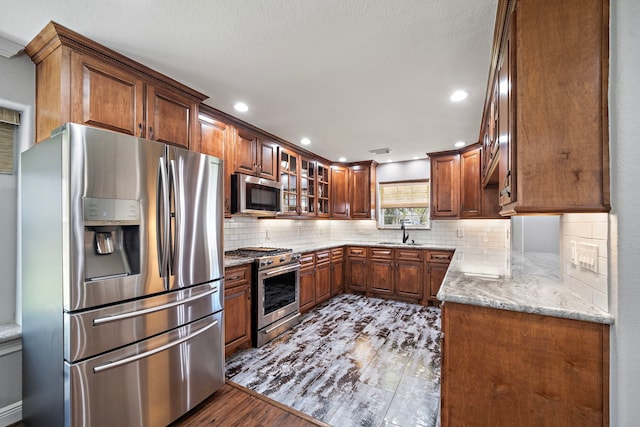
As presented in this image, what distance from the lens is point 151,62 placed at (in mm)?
1951

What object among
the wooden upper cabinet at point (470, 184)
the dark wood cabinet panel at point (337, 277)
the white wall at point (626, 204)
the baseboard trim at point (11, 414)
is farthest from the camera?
the dark wood cabinet panel at point (337, 277)

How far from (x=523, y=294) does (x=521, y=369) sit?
353 mm

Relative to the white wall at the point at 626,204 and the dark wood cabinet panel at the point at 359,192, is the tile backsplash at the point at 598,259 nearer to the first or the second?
the white wall at the point at 626,204

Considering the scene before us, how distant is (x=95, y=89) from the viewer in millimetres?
1783

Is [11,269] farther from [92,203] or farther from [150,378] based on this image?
[150,378]

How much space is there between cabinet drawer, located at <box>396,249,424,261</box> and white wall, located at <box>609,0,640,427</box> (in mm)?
3354

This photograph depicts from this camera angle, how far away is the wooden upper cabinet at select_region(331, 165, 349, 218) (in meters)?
5.22

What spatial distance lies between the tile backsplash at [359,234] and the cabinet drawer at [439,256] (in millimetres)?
180

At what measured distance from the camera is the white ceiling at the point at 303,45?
1.46 m

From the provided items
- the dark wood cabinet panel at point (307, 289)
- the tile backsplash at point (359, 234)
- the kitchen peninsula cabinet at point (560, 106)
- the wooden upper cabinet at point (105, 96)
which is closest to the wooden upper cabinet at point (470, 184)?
the tile backsplash at point (359, 234)

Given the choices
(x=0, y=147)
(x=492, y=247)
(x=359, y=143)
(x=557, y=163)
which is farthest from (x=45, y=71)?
(x=492, y=247)

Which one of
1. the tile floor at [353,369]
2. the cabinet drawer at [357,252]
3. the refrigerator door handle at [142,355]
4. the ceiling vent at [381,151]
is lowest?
the tile floor at [353,369]

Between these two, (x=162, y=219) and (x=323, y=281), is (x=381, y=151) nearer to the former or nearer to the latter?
(x=323, y=281)

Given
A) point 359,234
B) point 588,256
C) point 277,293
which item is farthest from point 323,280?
point 588,256
